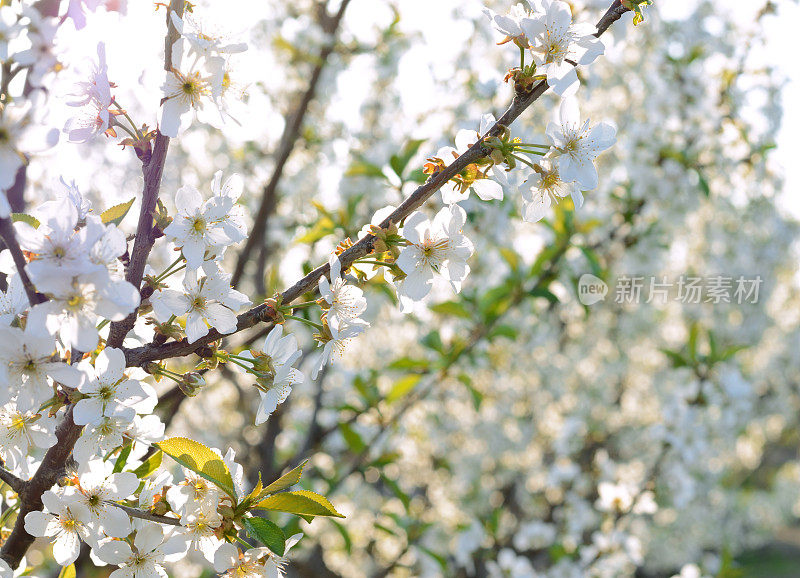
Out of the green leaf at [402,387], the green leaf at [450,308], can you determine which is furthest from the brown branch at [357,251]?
the green leaf at [402,387]

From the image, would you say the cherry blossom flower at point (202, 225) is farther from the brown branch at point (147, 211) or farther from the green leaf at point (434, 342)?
the green leaf at point (434, 342)

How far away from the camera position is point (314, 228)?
87.2 inches

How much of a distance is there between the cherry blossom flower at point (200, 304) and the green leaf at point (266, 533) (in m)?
0.30

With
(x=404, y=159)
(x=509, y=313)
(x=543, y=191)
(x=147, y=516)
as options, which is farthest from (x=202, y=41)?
(x=509, y=313)

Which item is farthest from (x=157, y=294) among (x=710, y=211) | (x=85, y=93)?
(x=710, y=211)

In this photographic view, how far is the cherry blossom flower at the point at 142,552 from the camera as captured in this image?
1.00m

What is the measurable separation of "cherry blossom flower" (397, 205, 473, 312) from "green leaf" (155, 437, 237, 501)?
384mm

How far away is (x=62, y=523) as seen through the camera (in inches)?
40.3

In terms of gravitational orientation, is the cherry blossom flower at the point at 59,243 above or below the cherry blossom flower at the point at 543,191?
below

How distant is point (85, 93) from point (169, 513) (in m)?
0.69

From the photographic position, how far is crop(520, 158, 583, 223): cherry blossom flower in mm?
→ 1139

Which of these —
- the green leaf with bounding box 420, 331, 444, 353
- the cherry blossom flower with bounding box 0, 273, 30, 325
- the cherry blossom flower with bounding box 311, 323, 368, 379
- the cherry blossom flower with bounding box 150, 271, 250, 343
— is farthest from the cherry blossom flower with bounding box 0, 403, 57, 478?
the green leaf with bounding box 420, 331, 444, 353

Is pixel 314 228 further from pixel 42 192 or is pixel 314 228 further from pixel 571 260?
pixel 571 260

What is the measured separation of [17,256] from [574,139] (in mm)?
890
